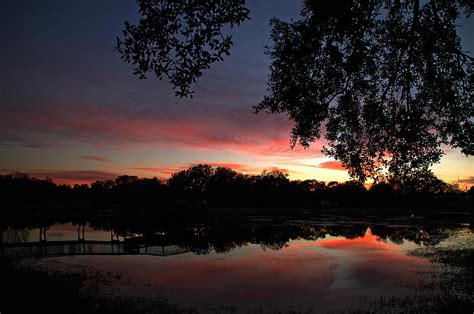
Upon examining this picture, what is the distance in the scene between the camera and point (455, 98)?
14.5 m

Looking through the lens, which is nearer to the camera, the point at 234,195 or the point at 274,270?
the point at 274,270

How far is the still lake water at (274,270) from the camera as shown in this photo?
63.9 feet

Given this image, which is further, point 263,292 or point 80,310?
point 263,292

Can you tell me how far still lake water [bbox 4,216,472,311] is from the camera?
1948 centimetres

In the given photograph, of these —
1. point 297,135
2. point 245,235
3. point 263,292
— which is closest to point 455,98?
point 297,135

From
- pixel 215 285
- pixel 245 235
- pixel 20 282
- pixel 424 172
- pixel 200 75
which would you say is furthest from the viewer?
pixel 245 235

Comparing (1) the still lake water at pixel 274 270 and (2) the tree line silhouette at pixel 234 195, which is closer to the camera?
(1) the still lake water at pixel 274 270

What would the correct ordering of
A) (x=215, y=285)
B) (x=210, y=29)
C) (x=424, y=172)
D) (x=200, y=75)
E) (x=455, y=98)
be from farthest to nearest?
(x=215, y=285)
(x=424, y=172)
(x=455, y=98)
(x=200, y=75)
(x=210, y=29)

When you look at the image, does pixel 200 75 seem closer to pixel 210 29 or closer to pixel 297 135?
pixel 210 29

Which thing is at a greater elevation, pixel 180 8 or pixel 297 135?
pixel 180 8

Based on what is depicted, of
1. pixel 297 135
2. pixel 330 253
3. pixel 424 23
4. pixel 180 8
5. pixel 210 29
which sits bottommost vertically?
pixel 330 253

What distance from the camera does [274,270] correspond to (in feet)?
88.2

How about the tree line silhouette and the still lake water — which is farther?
the tree line silhouette

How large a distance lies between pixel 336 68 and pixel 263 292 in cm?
1239
